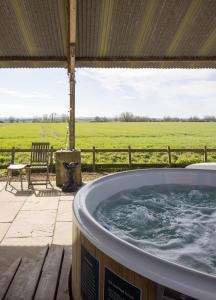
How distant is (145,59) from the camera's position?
23.4 ft

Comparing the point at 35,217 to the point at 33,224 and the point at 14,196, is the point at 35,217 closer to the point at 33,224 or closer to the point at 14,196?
the point at 33,224

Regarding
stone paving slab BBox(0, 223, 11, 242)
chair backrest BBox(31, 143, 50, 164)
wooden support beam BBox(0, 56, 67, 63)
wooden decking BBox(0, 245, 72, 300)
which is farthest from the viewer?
wooden support beam BBox(0, 56, 67, 63)

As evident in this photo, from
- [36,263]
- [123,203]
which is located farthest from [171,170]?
[36,263]

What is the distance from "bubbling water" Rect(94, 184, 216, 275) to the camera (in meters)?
2.85

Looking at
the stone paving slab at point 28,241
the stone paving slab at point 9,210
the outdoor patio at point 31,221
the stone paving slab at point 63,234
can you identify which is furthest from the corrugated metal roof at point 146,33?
the stone paving slab at point 28,241

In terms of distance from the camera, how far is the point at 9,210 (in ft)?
15.8

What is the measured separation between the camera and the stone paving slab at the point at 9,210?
445 cm

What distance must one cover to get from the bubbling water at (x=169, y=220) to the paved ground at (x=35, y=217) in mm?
712

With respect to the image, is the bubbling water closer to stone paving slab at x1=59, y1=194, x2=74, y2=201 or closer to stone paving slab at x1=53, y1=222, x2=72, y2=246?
stone paving slab at x1=53, y1=222, x2=72, y2=246

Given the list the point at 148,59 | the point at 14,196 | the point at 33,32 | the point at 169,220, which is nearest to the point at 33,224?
the point at 14,196

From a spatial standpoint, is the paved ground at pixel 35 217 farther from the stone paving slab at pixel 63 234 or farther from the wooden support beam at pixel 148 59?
the wooden support beam at pixel 148 59

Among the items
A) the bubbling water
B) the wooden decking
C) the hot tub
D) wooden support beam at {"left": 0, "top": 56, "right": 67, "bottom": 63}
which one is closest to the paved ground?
the wooden decking

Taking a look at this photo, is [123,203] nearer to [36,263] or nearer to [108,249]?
[36,263]

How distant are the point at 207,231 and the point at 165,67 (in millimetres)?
4948
